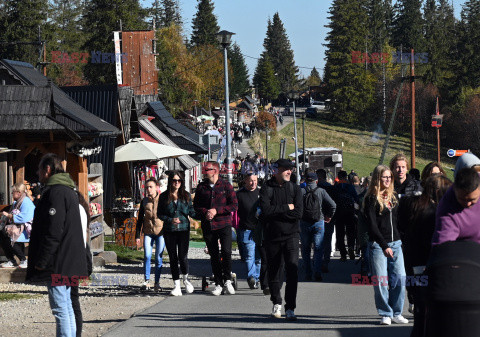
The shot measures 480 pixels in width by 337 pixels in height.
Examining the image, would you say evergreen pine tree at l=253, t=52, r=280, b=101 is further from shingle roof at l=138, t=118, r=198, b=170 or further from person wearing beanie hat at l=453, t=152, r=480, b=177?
person wearing beanie hat at l=453, t=152, r=480, b=177

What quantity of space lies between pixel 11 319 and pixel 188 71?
81.3 m

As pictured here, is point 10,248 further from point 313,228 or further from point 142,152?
point 142,152

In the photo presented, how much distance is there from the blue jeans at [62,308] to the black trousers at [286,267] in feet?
Answer: 10.7

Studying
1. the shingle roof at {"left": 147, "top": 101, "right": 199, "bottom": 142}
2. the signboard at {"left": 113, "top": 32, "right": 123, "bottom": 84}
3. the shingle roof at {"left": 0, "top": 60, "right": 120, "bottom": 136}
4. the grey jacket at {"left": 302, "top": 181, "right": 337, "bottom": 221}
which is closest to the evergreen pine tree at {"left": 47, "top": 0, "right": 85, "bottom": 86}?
the signboard at {"left": 113, "top": 32, "right": 123, "bottom": 84}

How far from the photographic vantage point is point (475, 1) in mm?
138375

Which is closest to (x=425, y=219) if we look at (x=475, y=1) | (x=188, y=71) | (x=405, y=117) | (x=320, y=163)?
(x=320, y=163)

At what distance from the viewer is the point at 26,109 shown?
664 inches

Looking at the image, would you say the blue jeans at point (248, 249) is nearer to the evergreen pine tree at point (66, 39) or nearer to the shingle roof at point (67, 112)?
the shingle roof at point (67, 112)

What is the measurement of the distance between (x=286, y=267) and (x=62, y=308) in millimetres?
3517

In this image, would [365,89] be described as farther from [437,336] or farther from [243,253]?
[437,336]

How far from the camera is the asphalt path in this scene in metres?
9.70

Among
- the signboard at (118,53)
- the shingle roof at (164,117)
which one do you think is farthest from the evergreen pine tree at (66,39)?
the shingle roof at (164,117)

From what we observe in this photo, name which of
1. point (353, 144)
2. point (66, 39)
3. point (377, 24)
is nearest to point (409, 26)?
point (377, 24)

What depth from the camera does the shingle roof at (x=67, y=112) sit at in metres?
18.4
